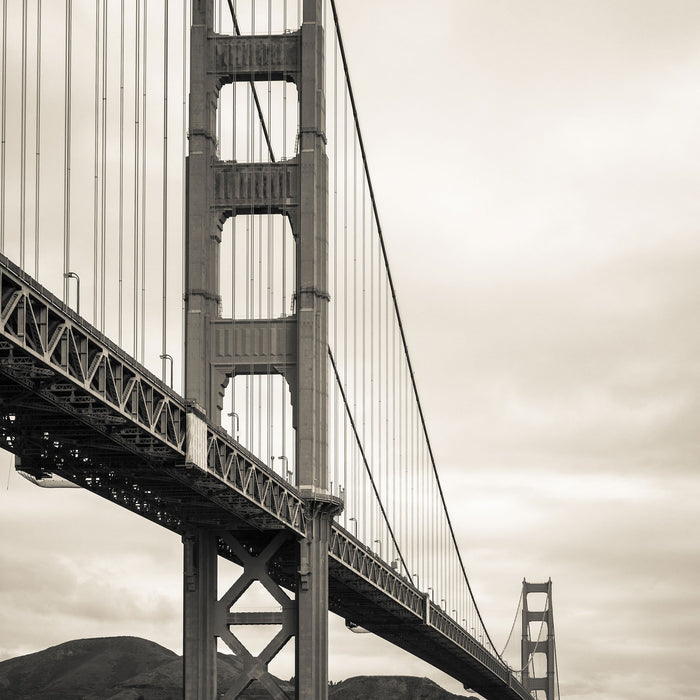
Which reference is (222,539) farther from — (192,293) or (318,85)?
(318,85)

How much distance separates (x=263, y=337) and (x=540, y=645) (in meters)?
123

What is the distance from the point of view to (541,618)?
191 meters

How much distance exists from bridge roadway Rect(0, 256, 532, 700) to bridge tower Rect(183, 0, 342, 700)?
1.40 metres

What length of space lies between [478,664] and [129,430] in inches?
3079

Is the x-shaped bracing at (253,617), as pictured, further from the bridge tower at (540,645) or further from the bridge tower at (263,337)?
the bridge tower at (540,645)

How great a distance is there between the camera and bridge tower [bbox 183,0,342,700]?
2721 inches

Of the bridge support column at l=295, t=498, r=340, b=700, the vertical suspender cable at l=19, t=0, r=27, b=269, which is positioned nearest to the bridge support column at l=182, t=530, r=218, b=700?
the bridge support column at l=295, t=498, r=340, b=700

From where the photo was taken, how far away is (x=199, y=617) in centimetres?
6919

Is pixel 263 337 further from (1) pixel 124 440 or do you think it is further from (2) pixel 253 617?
(1) pixel 124 440

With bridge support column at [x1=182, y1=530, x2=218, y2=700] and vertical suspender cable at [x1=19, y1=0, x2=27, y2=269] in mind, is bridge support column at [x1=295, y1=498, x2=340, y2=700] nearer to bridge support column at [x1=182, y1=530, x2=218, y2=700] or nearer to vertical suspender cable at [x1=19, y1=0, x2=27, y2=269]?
bridge support column at [x1=182, y1=530, x2=218, y2=700]

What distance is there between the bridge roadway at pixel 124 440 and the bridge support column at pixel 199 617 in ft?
2.96

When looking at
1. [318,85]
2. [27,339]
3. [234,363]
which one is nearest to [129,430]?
[27,339]

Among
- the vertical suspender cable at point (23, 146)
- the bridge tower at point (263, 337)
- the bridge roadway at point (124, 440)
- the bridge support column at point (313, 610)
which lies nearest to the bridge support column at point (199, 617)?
the bridge tower at point (263, 337)

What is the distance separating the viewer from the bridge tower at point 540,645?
17812 cm
